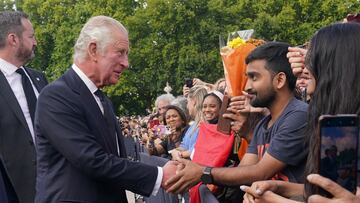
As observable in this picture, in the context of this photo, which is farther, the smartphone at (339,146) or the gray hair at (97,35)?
the gray hair at (97,35)

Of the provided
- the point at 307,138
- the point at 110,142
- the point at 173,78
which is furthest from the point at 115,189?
the point at 173,78

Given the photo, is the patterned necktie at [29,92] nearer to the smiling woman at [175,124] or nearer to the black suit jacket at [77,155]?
the black suit jacket at [77,155]

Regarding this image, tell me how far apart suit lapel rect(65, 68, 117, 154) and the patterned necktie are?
1.61 metres

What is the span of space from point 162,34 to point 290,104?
134 ft

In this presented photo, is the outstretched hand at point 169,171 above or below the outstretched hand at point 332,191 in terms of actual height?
below

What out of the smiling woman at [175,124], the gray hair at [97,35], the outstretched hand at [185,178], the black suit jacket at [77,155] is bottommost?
the smiling woman at [175,124]

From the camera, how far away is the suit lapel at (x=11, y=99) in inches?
213

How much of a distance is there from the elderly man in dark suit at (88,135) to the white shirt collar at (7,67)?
1.65m

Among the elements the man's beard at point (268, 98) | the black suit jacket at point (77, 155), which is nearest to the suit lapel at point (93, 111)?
the black suit jacket at point (77, 155)

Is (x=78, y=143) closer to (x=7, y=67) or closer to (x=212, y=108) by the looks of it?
(x=7, y=67)

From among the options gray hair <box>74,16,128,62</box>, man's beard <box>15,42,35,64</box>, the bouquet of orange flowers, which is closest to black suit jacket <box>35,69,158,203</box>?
gray hair <box>74,16,128,62</box>

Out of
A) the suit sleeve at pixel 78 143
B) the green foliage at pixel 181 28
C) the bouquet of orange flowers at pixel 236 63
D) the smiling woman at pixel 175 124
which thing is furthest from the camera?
the green foliage at pixel 181 28

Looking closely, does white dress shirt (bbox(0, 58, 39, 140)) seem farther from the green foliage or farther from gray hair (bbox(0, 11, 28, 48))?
the green foliage

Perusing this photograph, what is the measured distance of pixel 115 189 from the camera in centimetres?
406
